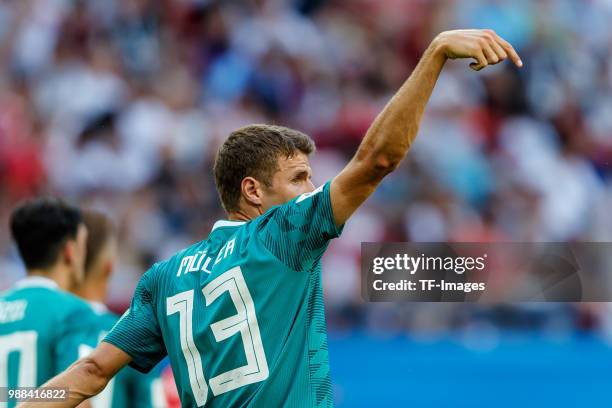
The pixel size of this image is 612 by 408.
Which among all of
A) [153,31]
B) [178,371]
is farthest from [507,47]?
[153,31]

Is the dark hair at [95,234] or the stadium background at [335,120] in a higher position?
the stadium background at [335,120]

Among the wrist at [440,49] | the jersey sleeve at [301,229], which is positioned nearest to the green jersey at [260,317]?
the jersey sleeve at [301,229]

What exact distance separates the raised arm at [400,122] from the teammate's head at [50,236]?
222 centimetres

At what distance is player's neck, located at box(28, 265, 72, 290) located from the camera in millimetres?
4664

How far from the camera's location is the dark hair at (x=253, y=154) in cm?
332

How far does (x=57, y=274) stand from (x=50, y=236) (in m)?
0.19

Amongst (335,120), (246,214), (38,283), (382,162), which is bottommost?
(382,162)

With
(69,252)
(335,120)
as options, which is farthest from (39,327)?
(335,120)

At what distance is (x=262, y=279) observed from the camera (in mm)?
3068

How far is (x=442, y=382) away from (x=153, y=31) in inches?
215

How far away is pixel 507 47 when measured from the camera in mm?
2773

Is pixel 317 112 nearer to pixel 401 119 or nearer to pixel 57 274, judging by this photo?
pixel 57 274

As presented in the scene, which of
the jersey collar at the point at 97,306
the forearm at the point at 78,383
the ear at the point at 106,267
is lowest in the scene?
the forearm at the point at 78,383

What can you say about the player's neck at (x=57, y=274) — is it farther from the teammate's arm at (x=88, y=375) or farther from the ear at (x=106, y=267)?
the teammate's arm at (x=88, y=375)
